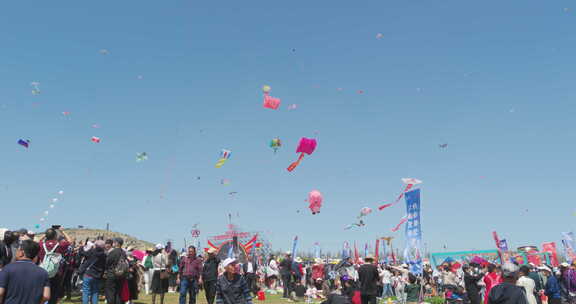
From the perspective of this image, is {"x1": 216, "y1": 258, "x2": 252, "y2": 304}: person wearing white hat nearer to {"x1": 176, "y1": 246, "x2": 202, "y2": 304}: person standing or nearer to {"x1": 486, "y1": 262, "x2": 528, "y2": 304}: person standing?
{"x1": 486, "y1": 262, "x2": 528, "y2": 304}: person standing

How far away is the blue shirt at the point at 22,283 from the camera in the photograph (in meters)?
4.80

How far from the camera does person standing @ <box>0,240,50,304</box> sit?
4801mm

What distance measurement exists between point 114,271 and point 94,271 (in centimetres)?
53

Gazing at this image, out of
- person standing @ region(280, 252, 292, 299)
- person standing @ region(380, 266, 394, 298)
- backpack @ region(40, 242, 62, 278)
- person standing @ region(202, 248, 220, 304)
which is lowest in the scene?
person standing @ region(380, 266, 394, 298)

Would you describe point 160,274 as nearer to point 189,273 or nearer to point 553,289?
point 189,273

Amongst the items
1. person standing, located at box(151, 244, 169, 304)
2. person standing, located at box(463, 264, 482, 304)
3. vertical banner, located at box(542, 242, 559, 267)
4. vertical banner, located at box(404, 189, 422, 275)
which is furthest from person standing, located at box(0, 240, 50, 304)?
vertical banner, located at box(542, 242, 559, 267)

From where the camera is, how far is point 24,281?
486cm

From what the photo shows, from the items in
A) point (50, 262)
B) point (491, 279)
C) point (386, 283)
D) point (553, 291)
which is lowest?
point (386, 283)

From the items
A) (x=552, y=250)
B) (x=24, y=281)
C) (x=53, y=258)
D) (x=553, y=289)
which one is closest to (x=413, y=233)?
(x=553, y=289)

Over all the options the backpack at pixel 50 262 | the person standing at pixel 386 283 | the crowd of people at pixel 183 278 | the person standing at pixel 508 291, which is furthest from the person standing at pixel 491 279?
the person standing at pixel 386 283

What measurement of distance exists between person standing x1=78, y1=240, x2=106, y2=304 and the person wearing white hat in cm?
462

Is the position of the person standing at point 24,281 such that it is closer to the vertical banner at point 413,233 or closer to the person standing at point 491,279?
the person standing at point 491,279

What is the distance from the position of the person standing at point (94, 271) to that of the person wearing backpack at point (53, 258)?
1.76 feet

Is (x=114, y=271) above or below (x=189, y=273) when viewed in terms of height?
above
